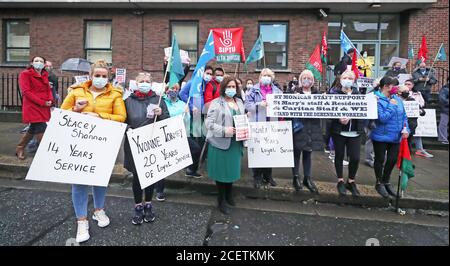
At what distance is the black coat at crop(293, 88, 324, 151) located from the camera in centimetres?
468

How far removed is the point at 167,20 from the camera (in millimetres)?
12359

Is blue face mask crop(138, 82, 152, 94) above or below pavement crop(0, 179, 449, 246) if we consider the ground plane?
above

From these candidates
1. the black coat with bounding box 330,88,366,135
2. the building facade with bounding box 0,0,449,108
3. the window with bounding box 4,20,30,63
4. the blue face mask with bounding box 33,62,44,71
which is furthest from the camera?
the window with bounding box 4,20,30,63

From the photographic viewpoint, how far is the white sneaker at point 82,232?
3.27 m

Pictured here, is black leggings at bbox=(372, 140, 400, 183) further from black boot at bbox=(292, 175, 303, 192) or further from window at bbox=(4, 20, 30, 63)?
window at bbox=(4, 20, 30, 63)

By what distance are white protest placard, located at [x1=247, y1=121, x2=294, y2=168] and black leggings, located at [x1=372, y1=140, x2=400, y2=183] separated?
1358mm

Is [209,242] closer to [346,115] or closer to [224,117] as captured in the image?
[224,117]

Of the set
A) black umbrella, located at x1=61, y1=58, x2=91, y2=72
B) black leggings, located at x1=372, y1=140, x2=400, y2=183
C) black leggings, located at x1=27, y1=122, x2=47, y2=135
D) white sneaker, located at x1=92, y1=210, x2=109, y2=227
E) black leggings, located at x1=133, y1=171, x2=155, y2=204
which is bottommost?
white sneaker, located at x1=92, y1=210, x2=109, y2=227

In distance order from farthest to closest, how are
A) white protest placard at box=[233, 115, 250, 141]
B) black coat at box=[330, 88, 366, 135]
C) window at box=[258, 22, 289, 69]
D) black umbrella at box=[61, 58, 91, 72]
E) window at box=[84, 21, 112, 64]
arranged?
window at box=[84, 21, 112, 64], window at box=[258, 22, 289, 69], black umbrella at box=[61, 58, 91, 72], black coat at box=[330, 88, 366, 135], white protest placard at box=[233, 115, 250, 141]

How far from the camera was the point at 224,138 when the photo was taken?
4.08 meters

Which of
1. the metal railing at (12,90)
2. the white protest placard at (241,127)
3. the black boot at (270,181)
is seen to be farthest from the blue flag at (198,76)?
the metal railing at (12,90)

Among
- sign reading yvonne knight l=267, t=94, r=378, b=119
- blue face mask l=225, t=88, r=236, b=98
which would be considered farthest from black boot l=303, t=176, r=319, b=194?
blue face mask l=225, t=88, r=236, b=98

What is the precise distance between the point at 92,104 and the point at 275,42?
10316 mm

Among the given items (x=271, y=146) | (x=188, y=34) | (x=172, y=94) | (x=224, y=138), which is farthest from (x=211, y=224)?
(x=188, y=34)
